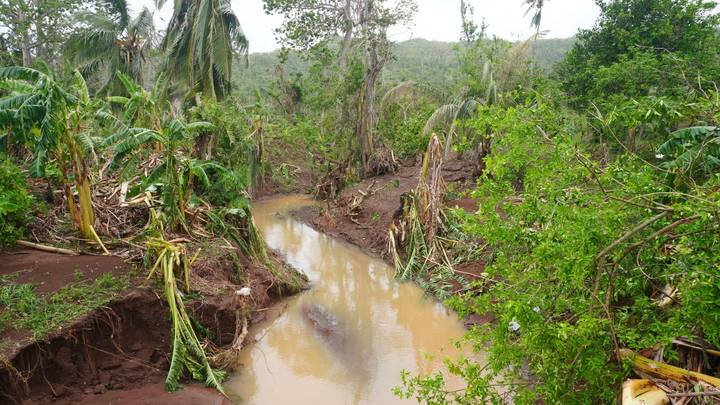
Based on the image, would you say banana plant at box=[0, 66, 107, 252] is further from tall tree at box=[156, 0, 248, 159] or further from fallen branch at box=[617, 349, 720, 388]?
tall tree at box=[156, 0, 248, 159]

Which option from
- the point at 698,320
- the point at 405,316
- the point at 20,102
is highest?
the point at 20,102

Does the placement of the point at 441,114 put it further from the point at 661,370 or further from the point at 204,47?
the point at 661,370

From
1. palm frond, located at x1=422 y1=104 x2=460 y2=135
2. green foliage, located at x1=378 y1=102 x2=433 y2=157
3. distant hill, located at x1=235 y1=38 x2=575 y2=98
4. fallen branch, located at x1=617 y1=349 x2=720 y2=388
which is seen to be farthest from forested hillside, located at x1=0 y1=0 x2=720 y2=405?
distant hill, located at x1=235 y1=38 x2=575 y2=98

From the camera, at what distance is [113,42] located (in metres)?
16.1

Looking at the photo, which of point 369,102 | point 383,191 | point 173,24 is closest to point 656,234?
point 383,191

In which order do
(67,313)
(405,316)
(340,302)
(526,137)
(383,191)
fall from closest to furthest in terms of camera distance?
(526,137)
(67,313)
(405,316)
(340,302)
(383,191)

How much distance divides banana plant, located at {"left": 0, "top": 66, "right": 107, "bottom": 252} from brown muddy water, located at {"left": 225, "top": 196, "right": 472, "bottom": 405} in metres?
2.96

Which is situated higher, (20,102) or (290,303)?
(20,102)

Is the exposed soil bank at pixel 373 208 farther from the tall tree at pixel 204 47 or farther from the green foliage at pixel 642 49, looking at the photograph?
the tall tree at pixel 204 47

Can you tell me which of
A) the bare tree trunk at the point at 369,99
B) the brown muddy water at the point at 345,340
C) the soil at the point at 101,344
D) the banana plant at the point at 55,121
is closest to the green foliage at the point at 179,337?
the soil at the point at 101,344

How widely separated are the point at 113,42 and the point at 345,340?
14392 millimetres

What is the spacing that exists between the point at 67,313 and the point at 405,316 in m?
5.39

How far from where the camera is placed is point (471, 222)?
4.30 metres

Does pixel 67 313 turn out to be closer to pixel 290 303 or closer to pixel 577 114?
pixel 290 303
